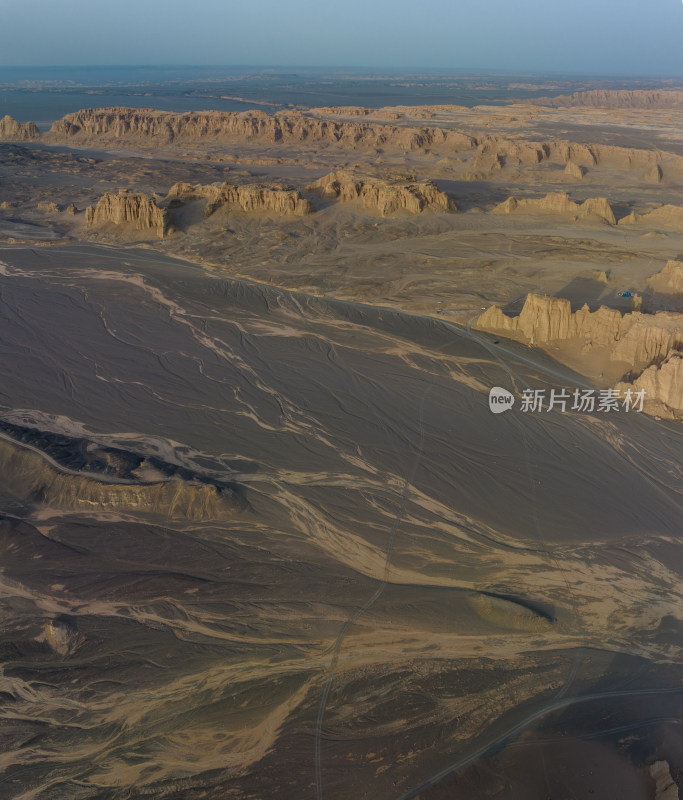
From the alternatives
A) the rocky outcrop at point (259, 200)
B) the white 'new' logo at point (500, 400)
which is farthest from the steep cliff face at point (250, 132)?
the white 'new' logo at point (500, 400)

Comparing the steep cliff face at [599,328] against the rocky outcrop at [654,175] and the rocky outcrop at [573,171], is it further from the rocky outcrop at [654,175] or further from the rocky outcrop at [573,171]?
the rocky outcrop at [654,175]

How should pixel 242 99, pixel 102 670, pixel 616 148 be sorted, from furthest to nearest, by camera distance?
pixel 242 99 → pixel 616 148 → pixel 102 670

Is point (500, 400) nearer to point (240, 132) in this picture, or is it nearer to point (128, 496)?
point (128, 496)

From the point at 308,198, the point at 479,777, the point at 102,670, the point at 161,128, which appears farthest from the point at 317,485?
the point at 161,128

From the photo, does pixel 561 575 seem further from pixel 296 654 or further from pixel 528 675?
pixel 296 654

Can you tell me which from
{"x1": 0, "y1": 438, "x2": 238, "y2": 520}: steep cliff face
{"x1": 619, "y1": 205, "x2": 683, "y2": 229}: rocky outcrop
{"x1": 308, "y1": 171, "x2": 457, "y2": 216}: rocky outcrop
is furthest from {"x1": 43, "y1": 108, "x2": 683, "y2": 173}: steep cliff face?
{"x1": 0, "y1": 438, "x2": 238, "y2": 520}: steep cliff face

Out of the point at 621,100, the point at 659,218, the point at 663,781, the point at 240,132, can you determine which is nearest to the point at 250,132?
the point at 240,132
